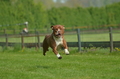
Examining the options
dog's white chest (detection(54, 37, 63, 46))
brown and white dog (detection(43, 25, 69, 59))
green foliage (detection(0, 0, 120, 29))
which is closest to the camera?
brown and white dog (detection(43, 25, 69, 59))

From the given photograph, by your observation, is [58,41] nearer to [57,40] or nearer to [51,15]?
[57,40]

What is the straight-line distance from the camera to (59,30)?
32.2 feet

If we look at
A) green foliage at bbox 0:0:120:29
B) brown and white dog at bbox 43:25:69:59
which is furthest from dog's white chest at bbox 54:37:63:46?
green foliage at bbox 0:0:120:29

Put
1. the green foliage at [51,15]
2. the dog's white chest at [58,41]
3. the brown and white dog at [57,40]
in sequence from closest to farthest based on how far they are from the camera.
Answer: the brown and white dog at [57,40], the dog's white chest at [58,41], the green foliage at [51,15]

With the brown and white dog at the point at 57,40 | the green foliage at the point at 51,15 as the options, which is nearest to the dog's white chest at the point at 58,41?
the brown and white dog at the point at 57,40

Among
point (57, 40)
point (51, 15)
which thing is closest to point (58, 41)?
point (57, 40)

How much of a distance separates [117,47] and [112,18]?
38738mm

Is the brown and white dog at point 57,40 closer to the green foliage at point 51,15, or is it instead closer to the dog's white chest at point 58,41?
the dog's white chest at point 58,41

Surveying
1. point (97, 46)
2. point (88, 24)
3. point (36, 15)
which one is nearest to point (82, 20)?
point (88, 24)

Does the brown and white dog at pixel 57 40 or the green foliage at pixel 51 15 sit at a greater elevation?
the green foliage at pixel 51 15

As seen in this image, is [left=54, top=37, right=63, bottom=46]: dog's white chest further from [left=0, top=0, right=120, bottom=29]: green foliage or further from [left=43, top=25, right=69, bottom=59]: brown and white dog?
[left=0, top=0, right=120, bottom=29]: green foliage

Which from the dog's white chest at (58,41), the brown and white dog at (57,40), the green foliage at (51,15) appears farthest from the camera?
the green foliage at (51,15)

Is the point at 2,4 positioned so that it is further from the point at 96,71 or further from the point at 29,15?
the point at 96,71

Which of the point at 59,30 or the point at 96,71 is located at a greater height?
the point at 59,30
